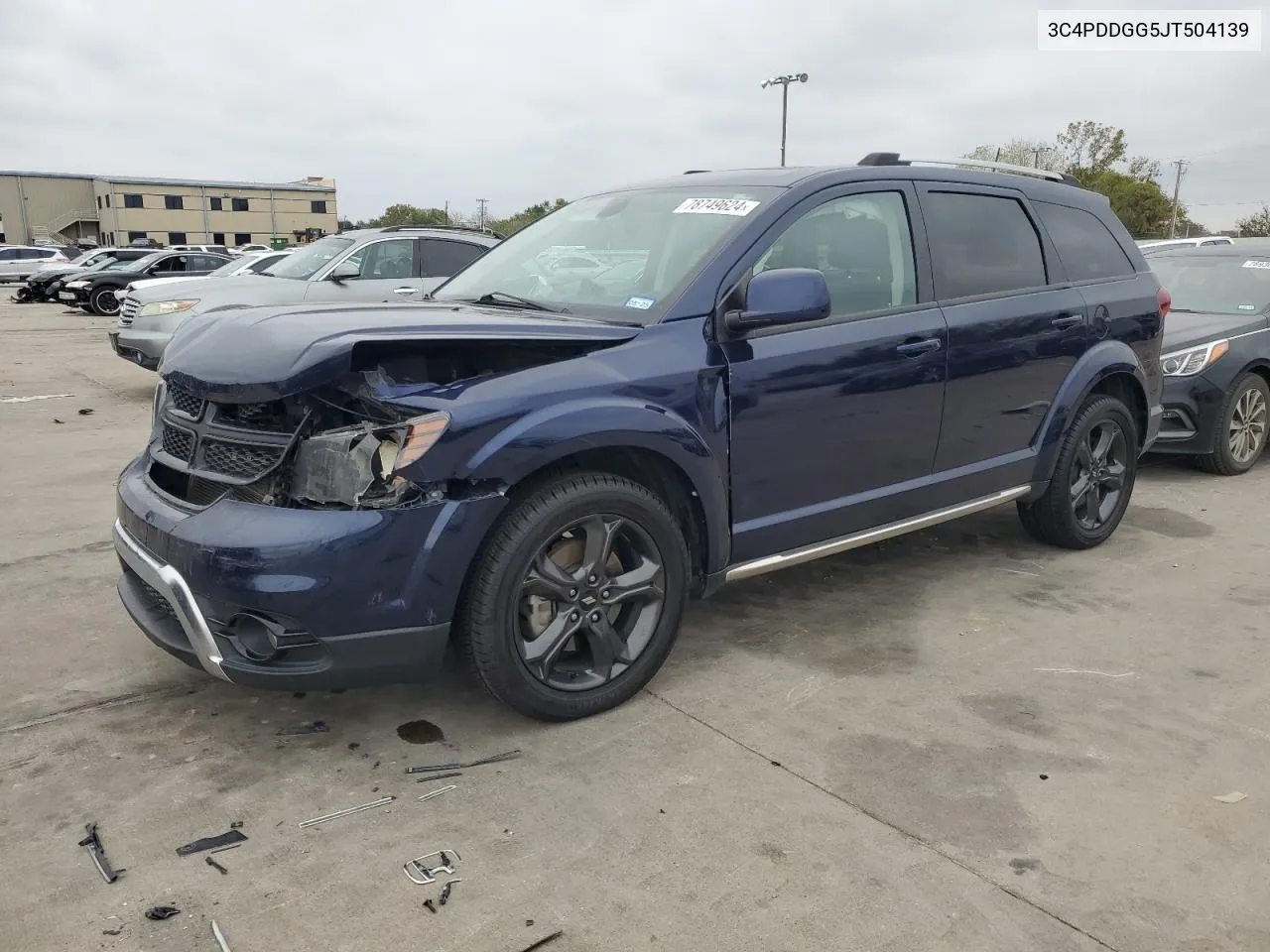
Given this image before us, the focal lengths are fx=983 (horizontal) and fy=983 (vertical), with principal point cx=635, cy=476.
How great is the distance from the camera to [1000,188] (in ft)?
15.1

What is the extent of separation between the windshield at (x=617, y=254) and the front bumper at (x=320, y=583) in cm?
110

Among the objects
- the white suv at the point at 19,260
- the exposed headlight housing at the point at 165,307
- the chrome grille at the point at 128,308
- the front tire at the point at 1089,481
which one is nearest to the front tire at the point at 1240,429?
the front tire at the point at 1089,481

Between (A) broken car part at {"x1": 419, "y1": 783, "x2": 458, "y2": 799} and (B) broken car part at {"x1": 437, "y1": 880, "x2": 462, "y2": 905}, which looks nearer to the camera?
(B) broken car part at {"x1": 437, "y1": 880, "x2": 462, "y2": 905}

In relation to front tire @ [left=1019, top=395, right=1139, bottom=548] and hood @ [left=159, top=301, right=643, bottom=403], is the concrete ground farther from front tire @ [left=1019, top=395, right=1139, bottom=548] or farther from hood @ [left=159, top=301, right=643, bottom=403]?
hood @ [left=159, top=301, right=643, bottom=403]

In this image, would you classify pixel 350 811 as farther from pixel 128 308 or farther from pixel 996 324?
pixel 128 308

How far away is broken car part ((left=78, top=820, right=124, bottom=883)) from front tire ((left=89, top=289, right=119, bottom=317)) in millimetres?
24644

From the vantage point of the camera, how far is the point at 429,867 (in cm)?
250

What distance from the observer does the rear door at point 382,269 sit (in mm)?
9617

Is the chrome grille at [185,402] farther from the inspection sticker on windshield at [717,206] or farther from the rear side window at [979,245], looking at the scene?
the rear side window at [979,245]

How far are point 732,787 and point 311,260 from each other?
8.89m

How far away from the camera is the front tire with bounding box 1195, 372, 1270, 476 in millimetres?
6809

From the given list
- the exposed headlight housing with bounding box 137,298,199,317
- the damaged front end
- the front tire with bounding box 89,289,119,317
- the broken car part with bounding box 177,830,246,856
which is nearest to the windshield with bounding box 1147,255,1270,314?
A: the damaged front end

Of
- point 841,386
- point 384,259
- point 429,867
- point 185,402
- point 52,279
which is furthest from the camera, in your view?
point 52,279

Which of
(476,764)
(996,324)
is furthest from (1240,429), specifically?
(476,764)
